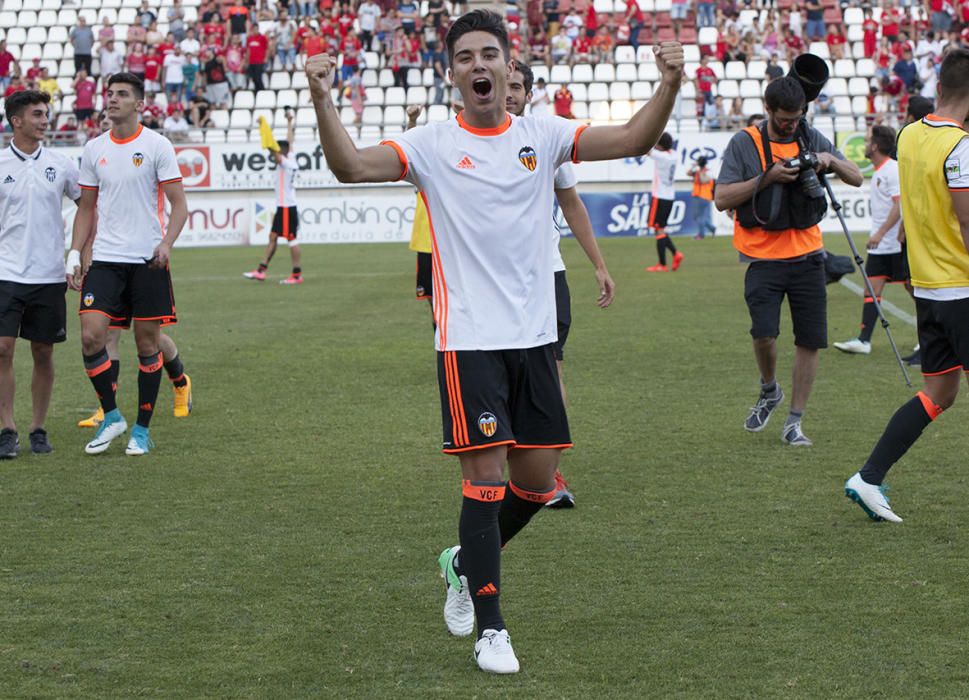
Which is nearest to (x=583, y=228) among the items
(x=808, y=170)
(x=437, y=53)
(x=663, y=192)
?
(x=808, y=170)

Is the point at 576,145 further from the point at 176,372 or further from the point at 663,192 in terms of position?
the point at 663,192

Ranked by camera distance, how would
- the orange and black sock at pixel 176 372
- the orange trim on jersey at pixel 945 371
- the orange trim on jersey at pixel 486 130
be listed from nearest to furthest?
the orange trim on jersey at pixel 486 130 → the orange trim on jersey at pixel 945 371 → the orange and black sock at pixel 176 372

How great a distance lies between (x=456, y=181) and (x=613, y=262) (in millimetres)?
17538

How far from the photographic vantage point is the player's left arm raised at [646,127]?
4.22 m

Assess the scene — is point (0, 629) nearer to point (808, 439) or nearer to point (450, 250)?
point (450, 250)

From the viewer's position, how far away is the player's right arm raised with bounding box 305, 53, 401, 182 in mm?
4004

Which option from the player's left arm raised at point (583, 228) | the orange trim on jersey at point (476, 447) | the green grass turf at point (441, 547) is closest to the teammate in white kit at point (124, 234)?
the green grass turf at point (441, 547)

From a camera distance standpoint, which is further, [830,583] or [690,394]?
[690,394]

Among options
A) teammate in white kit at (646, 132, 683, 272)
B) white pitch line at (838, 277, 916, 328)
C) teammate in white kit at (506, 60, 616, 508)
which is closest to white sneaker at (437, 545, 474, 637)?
teammate in white kit at (506, 60, 616, 508)

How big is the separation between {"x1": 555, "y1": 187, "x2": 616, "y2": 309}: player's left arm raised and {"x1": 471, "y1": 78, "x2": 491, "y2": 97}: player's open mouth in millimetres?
1269

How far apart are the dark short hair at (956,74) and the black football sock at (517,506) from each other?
99.6 inches

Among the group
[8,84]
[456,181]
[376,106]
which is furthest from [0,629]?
[8,84]

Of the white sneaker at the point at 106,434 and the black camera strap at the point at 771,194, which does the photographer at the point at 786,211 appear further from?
the white sneaker at the point at 106,434

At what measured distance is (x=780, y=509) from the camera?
652cm
